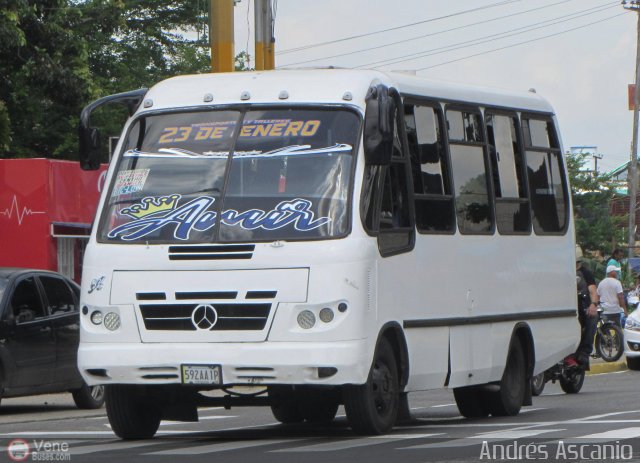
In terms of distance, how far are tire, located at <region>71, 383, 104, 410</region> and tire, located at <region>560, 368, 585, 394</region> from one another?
587 cm

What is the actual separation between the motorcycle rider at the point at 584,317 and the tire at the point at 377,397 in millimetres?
8068

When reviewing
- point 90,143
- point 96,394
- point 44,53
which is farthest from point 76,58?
point 90,143

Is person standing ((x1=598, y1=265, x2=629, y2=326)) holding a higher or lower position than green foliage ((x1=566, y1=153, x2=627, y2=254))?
lower

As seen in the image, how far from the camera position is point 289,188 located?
41.3 feet

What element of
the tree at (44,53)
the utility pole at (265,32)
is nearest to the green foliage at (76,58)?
the tree at (44,53)

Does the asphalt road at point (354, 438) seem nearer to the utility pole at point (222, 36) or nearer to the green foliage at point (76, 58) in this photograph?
the utility pole at point (222, 36)

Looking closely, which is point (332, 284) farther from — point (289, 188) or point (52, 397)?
point (52, 397)

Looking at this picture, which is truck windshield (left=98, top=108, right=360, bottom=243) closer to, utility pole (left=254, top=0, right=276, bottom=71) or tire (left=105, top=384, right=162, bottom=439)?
tire (left=105, top=384, right=162, bottom=439)

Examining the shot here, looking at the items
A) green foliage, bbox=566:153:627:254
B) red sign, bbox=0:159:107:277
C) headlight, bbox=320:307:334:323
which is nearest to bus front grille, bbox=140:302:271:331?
headlight, bbox=320:307:334:323

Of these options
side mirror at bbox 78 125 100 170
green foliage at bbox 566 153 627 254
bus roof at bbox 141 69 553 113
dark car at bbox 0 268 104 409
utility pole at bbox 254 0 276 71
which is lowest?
dark car at bbox 0 268 104 409

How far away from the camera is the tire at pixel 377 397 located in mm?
12297

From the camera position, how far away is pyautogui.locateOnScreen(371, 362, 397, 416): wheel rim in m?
12.6

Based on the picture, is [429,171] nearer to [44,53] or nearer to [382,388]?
[382,388]

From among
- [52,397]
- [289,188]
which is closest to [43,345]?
[52,397]
